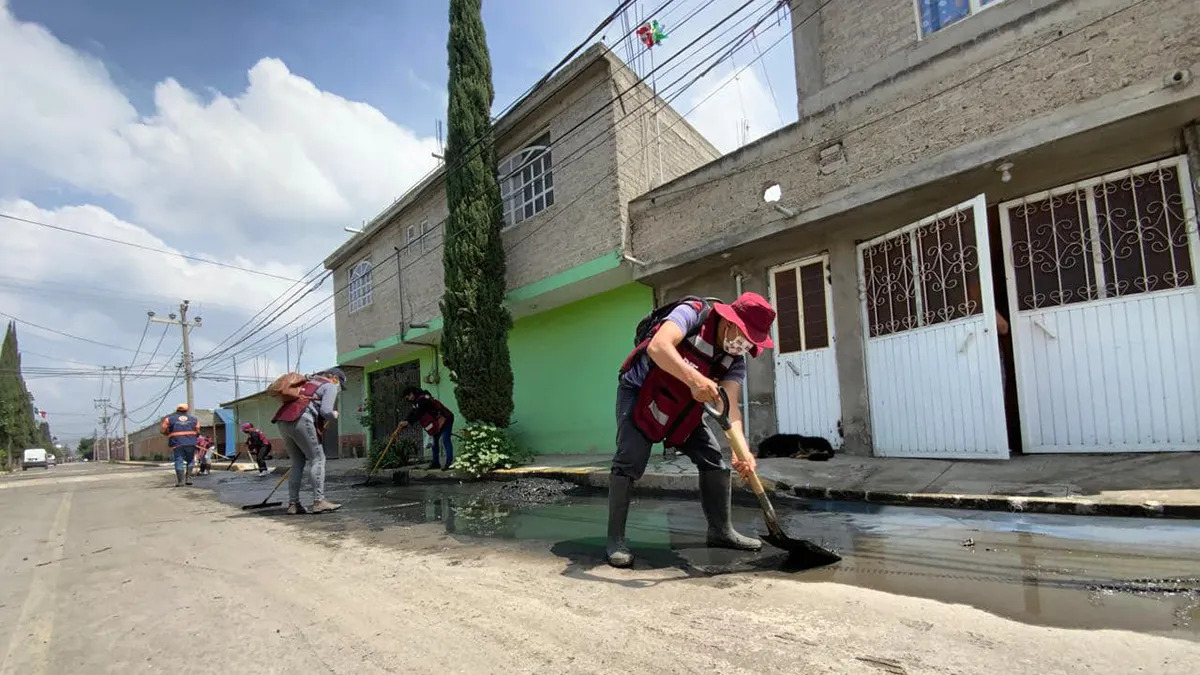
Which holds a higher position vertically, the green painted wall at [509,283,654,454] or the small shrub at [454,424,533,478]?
the green painted wall at [509,283,654,454]

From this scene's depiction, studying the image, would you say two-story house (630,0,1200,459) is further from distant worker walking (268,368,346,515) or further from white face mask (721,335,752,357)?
distant worker walking (268,368,346,515)

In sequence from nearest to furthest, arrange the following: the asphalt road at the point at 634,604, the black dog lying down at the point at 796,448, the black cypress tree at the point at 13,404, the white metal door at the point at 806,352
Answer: the asphalt road at the point at 634,604, the black dog lying down at the point at 796,448, the white metal door at the point at 806,352, the black cypress tree at the point at 13,404

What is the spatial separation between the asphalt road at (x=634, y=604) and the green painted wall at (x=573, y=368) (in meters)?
5.76

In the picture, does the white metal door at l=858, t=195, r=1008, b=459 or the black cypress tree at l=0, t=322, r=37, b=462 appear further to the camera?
the black cypress tree at l=0, t=322, r=37, b=462

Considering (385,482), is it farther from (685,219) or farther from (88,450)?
(88,450)

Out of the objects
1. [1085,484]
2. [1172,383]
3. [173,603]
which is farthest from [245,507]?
[1172,383]

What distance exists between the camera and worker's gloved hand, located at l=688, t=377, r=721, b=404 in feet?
9.64

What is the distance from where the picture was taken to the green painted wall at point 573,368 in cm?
1012

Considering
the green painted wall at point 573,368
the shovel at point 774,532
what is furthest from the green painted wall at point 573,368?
the shovel at point 774,532

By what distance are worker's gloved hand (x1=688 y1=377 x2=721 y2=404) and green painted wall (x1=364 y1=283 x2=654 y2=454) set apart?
6397 millimetres

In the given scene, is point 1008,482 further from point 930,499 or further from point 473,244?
point 473,244

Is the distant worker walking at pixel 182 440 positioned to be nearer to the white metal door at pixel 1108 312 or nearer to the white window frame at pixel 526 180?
the white window frame at pixel 526 180

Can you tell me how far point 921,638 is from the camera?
2.00m

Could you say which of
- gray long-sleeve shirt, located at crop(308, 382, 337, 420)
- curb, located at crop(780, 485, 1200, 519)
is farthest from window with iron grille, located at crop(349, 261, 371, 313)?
curb, located at crop(780, 485, 1200, 519)
